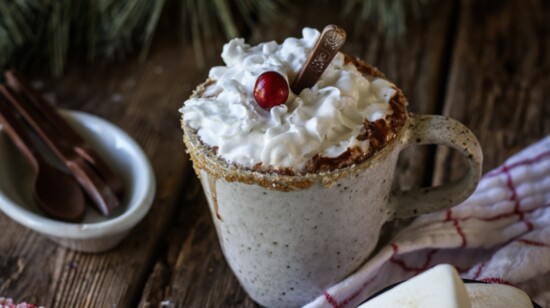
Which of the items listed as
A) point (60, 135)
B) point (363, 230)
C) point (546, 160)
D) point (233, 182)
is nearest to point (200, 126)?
point (233, 182)

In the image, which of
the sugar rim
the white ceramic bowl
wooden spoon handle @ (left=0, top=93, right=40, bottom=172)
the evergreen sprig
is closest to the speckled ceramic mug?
the sugar rim

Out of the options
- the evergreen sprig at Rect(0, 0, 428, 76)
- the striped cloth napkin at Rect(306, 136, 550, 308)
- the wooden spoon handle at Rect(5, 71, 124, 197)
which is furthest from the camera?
the evergreen sprig at Rect(0, 0, 428, 76)

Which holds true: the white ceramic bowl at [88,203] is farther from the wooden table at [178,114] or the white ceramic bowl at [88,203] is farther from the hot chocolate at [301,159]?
the hot chocolate at [301,159]

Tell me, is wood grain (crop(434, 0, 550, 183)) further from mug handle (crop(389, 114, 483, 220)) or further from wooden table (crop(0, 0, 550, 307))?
mug handle (crop(389, 114, 483, 220))

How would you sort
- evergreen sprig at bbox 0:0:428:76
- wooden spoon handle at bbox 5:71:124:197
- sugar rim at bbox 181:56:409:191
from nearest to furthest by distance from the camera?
sugar rim at bbox 181:56:409:191
wooden spoon handle at bbox 5:71:124:197
evergreen sprig at bbox 0:0:428:76

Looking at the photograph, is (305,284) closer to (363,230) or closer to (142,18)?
(363,230)

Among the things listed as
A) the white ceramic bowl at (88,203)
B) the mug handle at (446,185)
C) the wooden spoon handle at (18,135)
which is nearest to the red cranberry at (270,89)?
the mug handle at (446,185)

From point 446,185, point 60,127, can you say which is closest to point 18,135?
point 60,127
